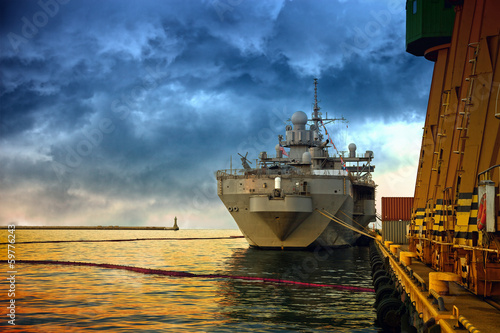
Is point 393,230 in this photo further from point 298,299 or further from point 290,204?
point 298,299

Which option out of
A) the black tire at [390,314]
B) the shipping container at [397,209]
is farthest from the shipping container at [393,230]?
the black tire at [390,314]

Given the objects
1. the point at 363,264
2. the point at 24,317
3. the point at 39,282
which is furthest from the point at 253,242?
the point at 24,317

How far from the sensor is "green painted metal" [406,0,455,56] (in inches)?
1144

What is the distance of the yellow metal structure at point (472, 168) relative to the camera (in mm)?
12453

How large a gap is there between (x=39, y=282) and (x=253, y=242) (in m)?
26.5

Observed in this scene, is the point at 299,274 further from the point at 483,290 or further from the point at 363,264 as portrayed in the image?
the point at 483,290

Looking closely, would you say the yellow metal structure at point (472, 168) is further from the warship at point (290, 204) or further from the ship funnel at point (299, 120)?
the ship funnel at point (299, 120)

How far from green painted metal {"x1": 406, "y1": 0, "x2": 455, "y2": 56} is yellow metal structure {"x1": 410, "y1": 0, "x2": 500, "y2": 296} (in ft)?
15.4

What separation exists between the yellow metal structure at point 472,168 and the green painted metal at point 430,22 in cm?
470

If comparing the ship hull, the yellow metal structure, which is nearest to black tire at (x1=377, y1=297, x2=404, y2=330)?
the yellow metal structure

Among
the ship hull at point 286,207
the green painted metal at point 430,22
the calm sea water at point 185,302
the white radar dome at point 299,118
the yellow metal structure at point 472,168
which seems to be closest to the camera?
the yellow metal structure at point 472,168

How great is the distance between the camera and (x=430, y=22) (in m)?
29.6

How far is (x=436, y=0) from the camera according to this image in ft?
95.5

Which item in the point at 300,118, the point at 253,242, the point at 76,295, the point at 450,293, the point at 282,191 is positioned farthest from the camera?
the point at 300,118
